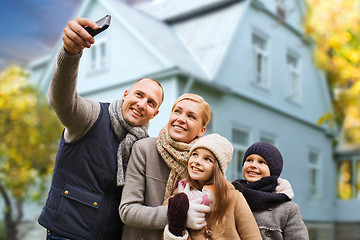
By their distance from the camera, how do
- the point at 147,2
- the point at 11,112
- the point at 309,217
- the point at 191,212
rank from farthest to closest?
the point at 309,217, the point at 147,2, the point at 11,112, the point at 191,212

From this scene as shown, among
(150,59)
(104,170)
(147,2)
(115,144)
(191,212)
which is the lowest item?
(191,212)

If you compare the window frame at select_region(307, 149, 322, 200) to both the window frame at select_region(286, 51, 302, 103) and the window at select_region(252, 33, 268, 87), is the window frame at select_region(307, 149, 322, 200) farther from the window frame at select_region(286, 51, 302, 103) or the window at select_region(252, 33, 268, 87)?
the window at select_region(252, 33, 268, 87)

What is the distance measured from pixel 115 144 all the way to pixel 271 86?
28.9 feet

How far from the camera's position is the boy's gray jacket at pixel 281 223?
1.96m

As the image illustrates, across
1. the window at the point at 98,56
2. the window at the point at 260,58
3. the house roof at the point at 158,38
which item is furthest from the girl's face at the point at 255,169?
the window at the point at 260,58

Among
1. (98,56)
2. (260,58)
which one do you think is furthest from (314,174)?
(98,56)

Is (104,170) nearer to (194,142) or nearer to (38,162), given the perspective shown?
(194,142)

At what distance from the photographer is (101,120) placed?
194 centimetres

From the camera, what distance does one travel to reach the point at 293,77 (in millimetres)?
11836

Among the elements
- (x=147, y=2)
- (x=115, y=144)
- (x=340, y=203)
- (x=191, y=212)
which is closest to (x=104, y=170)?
(x=115, y=144)

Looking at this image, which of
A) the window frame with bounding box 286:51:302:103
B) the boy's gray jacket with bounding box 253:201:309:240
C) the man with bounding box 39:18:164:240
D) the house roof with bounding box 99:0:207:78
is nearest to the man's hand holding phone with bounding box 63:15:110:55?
the man with bounding box 39:18:164:240

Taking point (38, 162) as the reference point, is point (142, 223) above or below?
below

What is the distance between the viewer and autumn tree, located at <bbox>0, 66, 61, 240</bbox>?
7.48 meters

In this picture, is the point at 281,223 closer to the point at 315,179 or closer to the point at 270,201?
the point at 270,201
